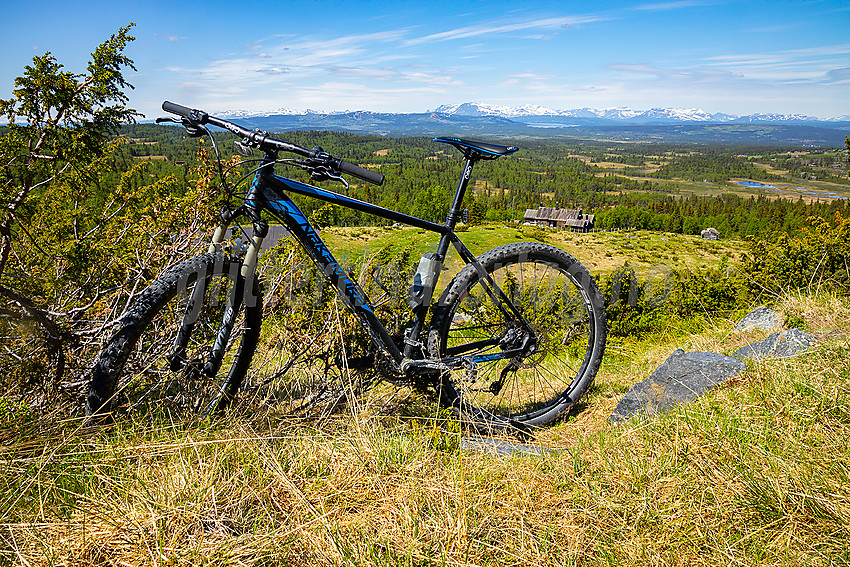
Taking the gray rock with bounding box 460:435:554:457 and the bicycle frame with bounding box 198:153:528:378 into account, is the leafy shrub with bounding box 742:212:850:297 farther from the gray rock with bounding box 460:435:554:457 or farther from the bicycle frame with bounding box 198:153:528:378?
the gray rock with bounding box 460:435:554:457

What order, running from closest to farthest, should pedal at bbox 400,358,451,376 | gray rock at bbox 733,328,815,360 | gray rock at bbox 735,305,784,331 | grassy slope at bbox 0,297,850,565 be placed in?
grassy slope at bbox 0,297,850,565, pedal at bbox 400,358,451,376, gray rock at bbox 733,328,815,360, gray rock at bbox 735,305,784,331

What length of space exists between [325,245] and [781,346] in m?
3.79

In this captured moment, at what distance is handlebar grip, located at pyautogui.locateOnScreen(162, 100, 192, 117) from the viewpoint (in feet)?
8.53

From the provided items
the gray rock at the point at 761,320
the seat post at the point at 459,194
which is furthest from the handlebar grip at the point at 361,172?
the gray rock at the point at 761,320

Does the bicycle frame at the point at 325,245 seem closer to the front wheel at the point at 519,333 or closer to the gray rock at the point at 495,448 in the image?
the front wheel at the point at 519,333

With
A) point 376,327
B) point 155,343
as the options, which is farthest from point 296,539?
point 155,343

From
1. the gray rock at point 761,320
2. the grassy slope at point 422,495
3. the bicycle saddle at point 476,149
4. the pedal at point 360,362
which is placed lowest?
the gray rock at point 761,320

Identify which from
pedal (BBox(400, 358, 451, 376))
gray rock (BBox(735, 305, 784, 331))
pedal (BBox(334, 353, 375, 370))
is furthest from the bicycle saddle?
gray rock (BBox(735, 305, 784, 331))

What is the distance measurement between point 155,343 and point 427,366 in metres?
1.89

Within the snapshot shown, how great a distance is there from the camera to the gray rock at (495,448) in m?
2.53

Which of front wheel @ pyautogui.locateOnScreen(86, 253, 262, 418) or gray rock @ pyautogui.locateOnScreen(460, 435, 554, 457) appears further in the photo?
gray rock @ pyautogui.locateOnScreen(460, 435, 554, 457)

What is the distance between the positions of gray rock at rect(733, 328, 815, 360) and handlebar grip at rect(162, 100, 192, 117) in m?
4.28

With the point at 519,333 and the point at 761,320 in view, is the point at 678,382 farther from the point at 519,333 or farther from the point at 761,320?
the point at 761,320

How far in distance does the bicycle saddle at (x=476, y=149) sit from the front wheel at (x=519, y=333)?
0.69 m
